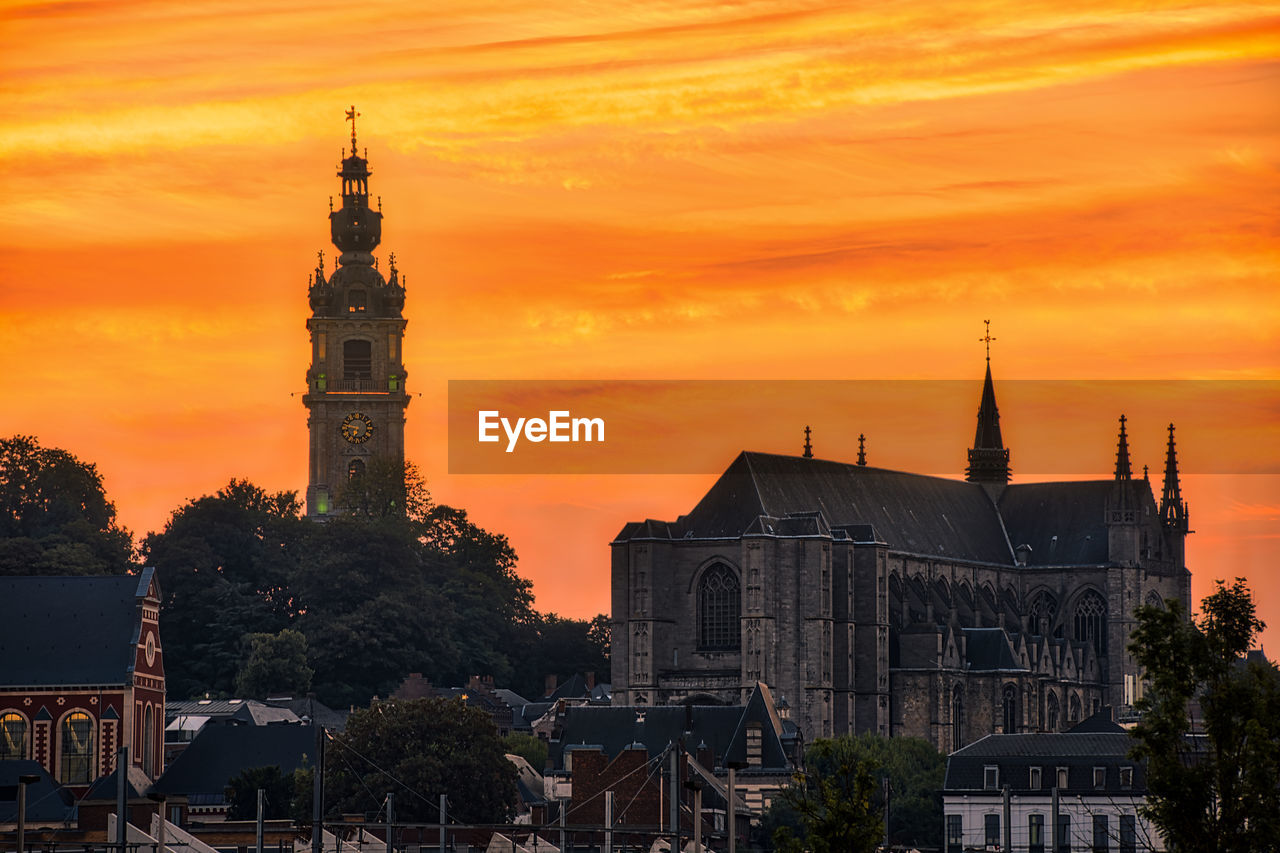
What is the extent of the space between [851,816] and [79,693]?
255 feet

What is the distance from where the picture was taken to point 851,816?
5825 centimetres

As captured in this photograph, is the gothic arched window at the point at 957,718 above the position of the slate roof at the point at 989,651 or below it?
below

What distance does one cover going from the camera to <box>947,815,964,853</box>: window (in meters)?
104

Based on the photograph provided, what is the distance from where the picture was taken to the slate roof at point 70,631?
130m

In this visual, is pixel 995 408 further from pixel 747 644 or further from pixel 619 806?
pixel 619 806

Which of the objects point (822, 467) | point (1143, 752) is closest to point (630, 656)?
point (822, 467)

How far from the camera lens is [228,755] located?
126 meters

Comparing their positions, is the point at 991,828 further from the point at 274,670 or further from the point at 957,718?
the point at 274,670

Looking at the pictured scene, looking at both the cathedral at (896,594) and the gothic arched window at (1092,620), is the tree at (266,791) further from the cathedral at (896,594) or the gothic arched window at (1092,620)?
the gothic arched window at (1092,620)

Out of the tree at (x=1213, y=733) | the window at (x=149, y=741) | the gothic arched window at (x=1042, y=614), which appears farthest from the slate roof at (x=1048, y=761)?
the tree at (x=1213, y=733)

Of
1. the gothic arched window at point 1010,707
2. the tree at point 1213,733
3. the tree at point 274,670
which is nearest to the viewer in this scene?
the tree at point 1213,733

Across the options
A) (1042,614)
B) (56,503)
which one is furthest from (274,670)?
(1042,614)

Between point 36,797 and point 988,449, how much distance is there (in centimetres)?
8058

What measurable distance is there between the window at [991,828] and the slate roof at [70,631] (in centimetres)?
4495
